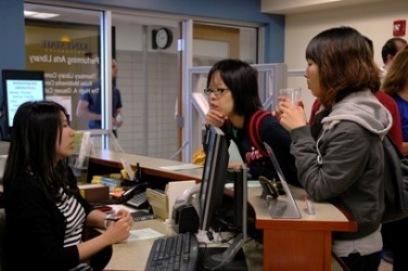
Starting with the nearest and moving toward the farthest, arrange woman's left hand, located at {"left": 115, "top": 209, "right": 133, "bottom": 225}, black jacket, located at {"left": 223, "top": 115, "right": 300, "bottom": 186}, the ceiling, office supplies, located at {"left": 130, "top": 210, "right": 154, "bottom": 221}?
black jacket, located at {"left": 223, "top": 115, "right": 300, "bottom": 186}
woman's left hand, located at {"left": 115, "top": 209, "right": 133, "bottom": 225}
office supplies, located at {"left": 130, "top": 210, "right": 154, "bottom": 221}
the ceiling

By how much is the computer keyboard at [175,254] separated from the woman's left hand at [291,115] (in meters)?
0.44

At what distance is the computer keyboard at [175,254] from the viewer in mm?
1292

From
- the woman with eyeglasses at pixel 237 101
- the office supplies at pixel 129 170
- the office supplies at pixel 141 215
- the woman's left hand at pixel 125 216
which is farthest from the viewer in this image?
the office supplies at pixel 129 170

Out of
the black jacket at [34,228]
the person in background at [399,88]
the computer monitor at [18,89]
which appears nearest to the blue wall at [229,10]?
the computer monitor at [18,89]

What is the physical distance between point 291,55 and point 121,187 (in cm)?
410

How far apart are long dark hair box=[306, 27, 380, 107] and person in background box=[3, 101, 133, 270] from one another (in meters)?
0.88

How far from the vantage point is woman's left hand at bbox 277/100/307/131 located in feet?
4.66

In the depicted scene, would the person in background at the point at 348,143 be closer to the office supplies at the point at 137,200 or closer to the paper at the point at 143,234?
the paper at the point at 143,234

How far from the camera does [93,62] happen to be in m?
4.91

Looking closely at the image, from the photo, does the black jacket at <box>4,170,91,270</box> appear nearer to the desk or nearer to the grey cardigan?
the desk

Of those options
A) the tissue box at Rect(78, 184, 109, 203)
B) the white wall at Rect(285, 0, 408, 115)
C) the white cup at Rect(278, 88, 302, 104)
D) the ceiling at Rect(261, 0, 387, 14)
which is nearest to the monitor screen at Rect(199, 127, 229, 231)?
the white cup at Rect(278, 88, 302, 104)

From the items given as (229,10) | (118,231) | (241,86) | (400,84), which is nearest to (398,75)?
(400,84)

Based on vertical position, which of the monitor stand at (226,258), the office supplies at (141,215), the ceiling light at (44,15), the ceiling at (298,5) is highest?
the ceiling at (298,5)

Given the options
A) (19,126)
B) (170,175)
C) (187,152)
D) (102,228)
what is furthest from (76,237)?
(187,152)
